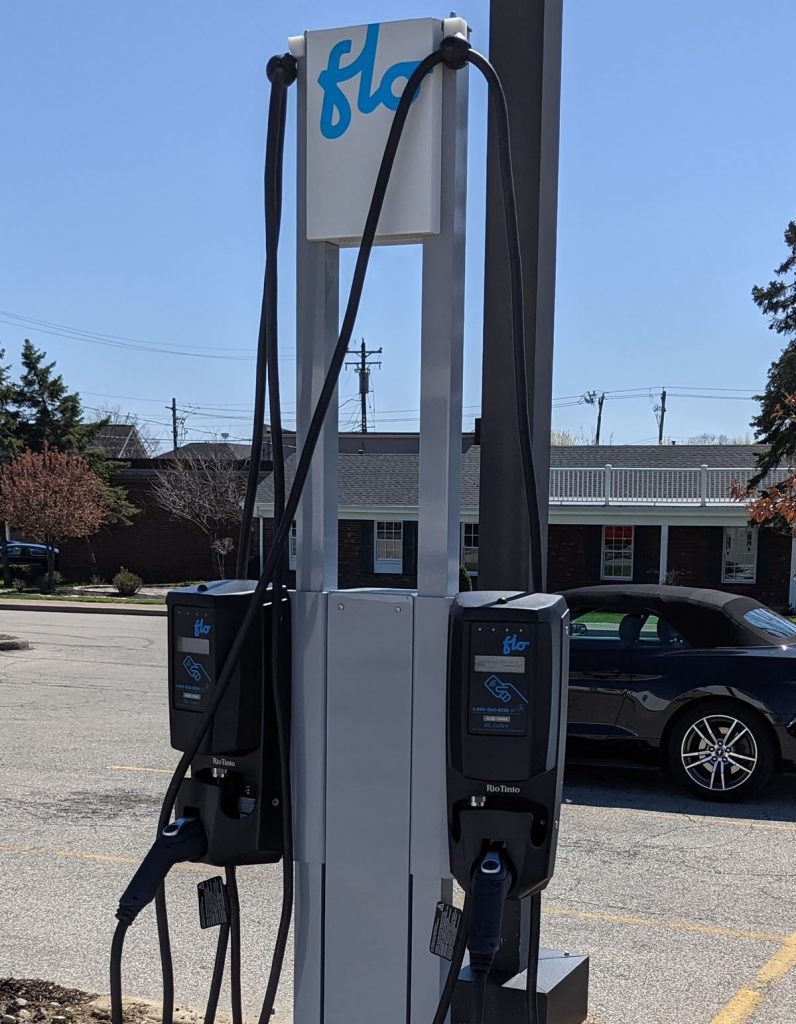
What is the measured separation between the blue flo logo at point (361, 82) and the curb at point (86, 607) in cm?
2453

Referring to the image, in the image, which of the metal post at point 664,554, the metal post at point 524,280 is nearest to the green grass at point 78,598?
the metal post at point 664,554

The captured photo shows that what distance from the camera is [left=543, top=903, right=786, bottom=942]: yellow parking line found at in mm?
5328

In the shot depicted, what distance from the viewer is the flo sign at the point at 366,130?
2631 millimetres

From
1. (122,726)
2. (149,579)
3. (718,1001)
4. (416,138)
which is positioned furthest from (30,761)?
(149,579)

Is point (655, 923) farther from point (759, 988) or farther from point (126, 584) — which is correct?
point (126, 584)

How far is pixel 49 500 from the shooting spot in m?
35.4

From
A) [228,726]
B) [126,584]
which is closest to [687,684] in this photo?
[228,726]

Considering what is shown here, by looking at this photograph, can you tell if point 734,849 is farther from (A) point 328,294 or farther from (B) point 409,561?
(B) point 409,561

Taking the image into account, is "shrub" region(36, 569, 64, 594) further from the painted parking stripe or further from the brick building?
the painted parking stripe

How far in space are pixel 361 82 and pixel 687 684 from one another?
6244 mm

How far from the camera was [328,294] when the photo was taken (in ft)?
9.42

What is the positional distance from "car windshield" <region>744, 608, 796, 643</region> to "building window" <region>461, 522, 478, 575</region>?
21.2m

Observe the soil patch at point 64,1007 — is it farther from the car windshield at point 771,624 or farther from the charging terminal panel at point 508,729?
the car windshield at point 771,624

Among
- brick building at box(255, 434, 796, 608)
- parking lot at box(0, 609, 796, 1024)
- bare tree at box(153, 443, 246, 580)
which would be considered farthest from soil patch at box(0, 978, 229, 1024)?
bare tree at box(153, 443, 246, 580)
